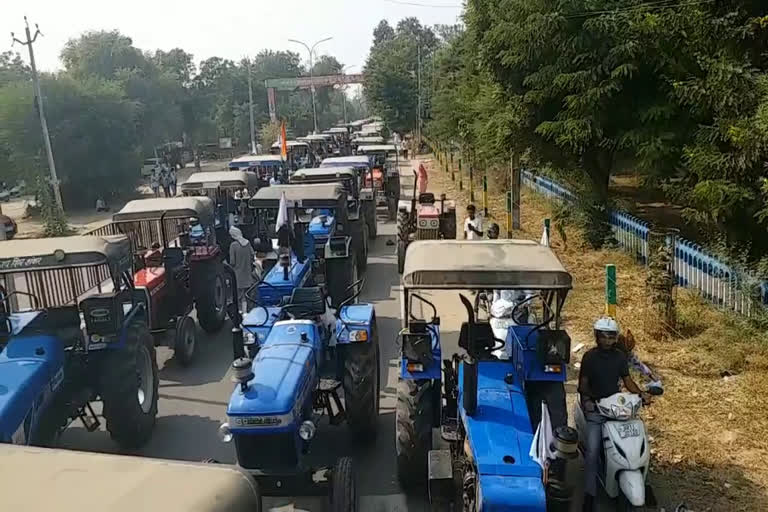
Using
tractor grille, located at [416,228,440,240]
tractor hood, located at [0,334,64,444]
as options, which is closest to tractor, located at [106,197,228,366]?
tractor hood, located at [0,334,64,444]

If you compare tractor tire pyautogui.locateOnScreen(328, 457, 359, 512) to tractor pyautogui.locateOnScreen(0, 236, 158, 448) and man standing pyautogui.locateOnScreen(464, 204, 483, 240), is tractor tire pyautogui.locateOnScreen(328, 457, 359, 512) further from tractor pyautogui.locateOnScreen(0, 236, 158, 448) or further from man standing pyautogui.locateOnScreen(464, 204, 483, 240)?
man standing pyautogui.locateOnScreen(464, 204, 483, 240)

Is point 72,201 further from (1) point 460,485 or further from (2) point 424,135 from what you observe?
(1) point 460,485

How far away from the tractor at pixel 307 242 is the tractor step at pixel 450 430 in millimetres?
3223

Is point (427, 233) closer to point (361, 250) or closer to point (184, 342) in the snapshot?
point (361, 250)

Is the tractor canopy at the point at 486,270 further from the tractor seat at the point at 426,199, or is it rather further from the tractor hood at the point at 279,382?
the tractor seat at the point at 426,199

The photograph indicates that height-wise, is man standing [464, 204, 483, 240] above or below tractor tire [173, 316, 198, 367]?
above

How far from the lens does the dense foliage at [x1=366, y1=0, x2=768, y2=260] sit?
9656 millimetres

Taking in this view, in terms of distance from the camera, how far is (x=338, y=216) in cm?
1278

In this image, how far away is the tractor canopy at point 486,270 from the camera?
5.21 meters

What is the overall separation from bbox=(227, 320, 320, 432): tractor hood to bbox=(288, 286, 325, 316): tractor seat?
21 cm

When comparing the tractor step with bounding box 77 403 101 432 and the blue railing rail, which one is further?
the blue railing rail

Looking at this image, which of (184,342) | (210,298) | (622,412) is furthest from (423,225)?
(622,412)

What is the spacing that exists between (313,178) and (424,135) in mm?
31046

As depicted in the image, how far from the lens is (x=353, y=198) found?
15.3 metres
